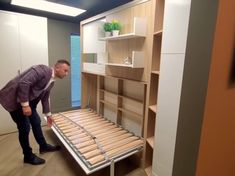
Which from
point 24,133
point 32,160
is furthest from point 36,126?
point 32,160

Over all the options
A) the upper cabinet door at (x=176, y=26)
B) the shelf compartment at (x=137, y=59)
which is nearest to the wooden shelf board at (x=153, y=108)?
the shelf compartment at (x=137, y=59)

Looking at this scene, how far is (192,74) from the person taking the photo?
120 centimetres

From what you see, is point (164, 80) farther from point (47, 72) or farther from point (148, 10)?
→ point (47, 72)

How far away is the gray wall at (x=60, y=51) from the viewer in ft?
13.6

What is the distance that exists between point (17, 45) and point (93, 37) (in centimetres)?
134

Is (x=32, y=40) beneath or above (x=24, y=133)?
above

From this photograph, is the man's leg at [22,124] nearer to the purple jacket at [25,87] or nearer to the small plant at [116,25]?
the purple jacket at [25,87]

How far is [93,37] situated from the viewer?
3.06 m

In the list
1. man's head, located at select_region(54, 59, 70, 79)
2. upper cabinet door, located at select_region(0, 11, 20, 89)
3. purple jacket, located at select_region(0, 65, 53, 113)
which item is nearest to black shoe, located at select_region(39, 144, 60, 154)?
purple jacket, located at select_region(0, 65, 53, 113)

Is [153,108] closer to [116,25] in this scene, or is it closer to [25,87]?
[116,25]

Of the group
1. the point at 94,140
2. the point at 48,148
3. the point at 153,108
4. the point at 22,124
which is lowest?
the point at 48,148

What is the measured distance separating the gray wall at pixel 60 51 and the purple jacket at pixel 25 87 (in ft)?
7.36

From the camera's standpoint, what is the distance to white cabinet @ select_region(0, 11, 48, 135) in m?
2.96

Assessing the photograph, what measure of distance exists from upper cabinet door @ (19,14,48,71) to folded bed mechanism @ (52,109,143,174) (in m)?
1.14
